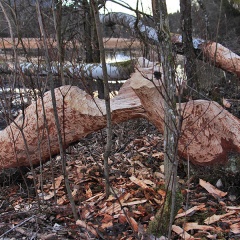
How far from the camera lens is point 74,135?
371 cm

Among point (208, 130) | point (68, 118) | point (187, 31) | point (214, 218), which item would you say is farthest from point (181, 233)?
point (187, 31)

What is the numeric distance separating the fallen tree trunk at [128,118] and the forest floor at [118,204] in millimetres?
276

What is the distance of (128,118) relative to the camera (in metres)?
3.65

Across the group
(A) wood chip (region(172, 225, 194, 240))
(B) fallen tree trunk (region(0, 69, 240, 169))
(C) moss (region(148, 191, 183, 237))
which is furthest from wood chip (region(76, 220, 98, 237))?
(B) fallen tree trunk (region(0, 69, 240, 169))

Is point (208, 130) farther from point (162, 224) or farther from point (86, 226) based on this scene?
point (86, 226)

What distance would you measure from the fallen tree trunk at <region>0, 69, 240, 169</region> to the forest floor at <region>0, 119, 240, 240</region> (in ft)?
0.91

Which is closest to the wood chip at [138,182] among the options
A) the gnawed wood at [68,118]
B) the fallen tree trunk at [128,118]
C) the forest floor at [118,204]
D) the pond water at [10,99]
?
the forest floor at [118,204]

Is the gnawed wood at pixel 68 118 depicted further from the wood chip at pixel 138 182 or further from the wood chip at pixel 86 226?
the wood chip at pixel 86 226

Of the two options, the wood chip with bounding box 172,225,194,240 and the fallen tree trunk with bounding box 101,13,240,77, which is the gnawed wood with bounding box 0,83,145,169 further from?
the fallen tree trunk with bounding box 101,13,240,77

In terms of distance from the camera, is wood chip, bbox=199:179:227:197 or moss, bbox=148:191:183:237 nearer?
moss, bbox=148:191:183:237

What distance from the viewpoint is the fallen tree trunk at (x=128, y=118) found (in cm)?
326

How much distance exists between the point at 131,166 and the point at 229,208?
4.60 ft

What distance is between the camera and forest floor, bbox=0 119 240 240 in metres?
2.56

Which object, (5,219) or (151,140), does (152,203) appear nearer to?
(5,219)
